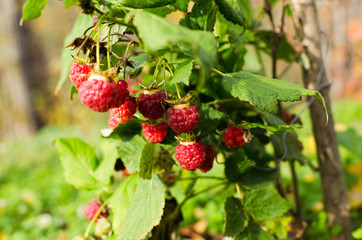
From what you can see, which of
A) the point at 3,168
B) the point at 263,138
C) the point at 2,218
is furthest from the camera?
the point at 3,168

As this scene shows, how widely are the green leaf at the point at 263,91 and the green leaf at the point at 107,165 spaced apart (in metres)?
0.45

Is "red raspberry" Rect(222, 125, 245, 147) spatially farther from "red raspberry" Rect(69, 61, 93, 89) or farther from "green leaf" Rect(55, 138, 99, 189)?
"green leaf" Rect(55, 138, 99, 189)

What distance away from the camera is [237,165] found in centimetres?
90

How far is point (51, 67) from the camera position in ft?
26.1

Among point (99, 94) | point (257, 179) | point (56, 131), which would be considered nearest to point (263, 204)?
point (257, 179)

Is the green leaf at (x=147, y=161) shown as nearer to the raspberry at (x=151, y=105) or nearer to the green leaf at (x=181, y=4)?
the raspberry at (x=151, y=105)

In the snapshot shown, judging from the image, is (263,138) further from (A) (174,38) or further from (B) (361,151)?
(B) (361,151)

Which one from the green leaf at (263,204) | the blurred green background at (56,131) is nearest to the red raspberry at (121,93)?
the blurred green background at (56,131)

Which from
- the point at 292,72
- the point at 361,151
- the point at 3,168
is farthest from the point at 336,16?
the point at 3,168

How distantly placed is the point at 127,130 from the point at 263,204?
0.43 m

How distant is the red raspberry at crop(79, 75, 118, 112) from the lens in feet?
1.79

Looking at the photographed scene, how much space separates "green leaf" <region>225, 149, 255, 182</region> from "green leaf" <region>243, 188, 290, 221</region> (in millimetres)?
61

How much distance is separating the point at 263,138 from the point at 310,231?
645mm

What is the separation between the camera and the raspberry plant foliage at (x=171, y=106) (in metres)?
0.61
